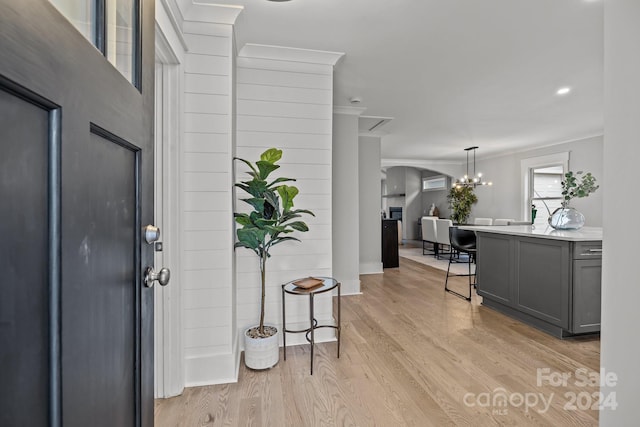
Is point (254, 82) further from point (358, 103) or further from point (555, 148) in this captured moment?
point (555, 148)

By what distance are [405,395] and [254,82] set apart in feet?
8.14

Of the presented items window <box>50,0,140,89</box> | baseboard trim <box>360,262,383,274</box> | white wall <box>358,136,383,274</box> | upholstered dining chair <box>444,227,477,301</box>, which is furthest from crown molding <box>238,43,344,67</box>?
baseboard trim <box>360,262,383,274</box>

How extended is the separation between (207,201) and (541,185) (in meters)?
7.64

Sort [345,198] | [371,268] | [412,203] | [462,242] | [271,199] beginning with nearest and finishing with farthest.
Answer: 1. [271,199]
2. [345,198]
3. [462,242]
4. [371,268]
5. [412,203]

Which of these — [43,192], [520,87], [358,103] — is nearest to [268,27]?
[358,103]

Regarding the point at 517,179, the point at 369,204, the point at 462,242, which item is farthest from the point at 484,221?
the point at 369,204

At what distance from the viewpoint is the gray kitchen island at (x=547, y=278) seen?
8.99ft

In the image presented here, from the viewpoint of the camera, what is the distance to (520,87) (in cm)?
366

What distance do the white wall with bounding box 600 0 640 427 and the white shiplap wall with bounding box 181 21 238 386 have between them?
74.8 inches

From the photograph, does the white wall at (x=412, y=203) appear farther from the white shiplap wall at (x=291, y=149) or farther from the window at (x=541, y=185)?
the white shiplap wall at (x=291, y=149)

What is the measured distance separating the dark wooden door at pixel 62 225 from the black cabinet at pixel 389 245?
5.58m

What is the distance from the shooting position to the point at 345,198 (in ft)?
14.0

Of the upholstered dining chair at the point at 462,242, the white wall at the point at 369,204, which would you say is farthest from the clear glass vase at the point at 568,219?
the white wall at the point at 369,204

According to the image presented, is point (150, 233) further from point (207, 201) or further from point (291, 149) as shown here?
point (291, 149)
